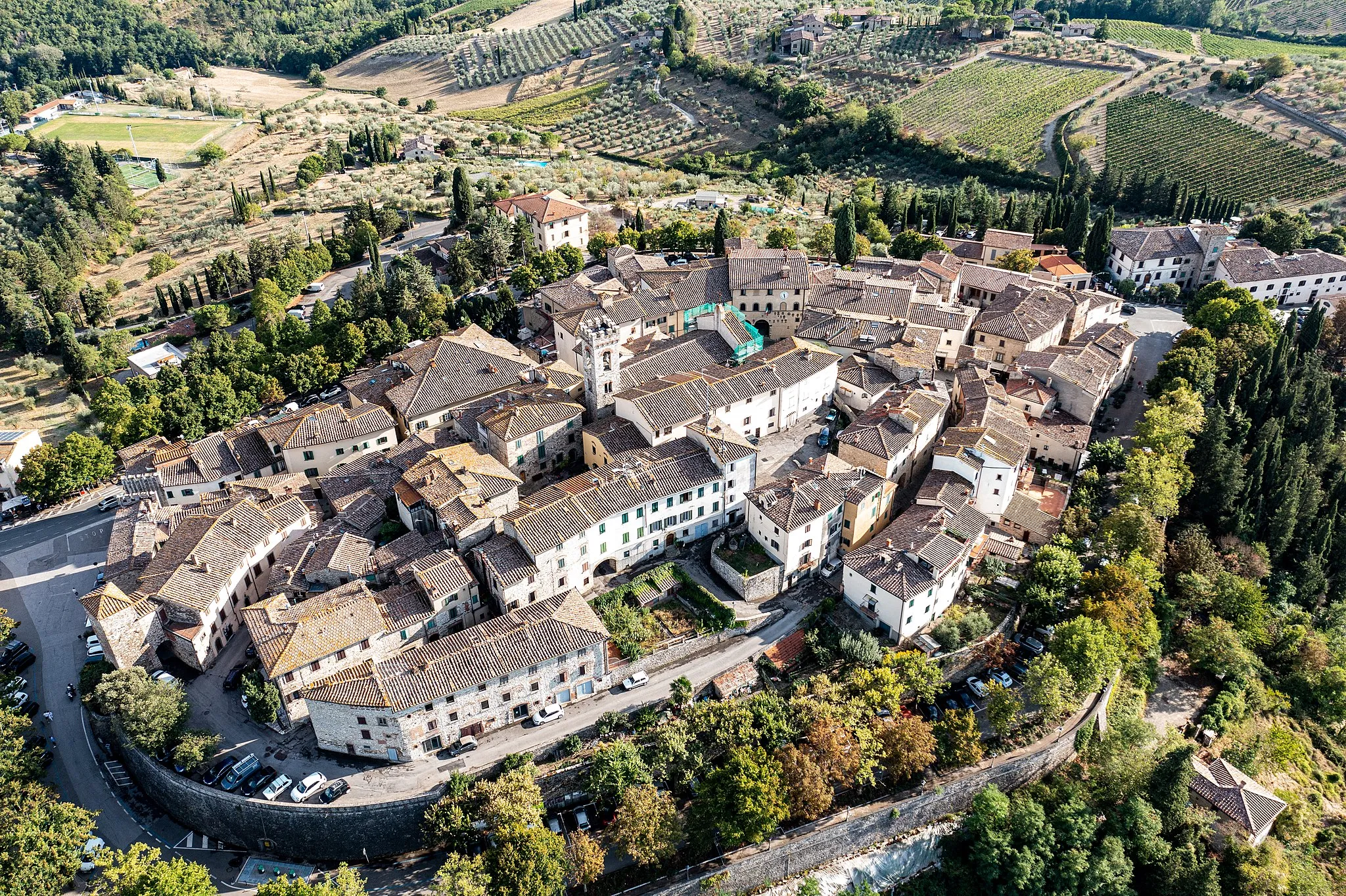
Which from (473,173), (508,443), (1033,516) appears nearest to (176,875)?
(508,443)

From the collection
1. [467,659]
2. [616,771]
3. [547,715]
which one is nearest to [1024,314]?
[547,715]

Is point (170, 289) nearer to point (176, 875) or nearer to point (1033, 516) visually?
point (176, 875)

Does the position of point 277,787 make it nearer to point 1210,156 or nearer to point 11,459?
point 11,459

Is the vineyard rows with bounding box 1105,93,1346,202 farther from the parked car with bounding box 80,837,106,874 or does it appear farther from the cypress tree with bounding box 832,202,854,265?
the parked car with bounding box 80,837,106,874

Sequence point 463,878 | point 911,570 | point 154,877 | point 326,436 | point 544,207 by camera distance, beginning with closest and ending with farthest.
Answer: point 463,878
point 154,877
point 911,570
point 326,436
point 544,207

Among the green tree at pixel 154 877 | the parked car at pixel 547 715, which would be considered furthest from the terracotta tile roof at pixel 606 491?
the green tree at pixel 154 877

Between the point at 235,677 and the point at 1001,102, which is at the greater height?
the point at 1001,102

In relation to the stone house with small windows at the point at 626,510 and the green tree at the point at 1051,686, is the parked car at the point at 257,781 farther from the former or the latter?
the green tree at the point at 1051,686
